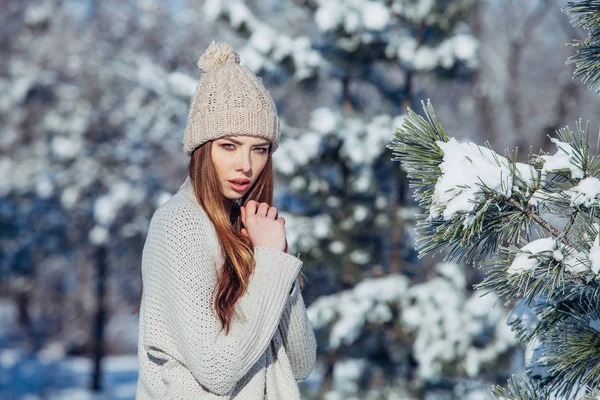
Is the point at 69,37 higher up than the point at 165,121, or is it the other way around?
the point at 69,37

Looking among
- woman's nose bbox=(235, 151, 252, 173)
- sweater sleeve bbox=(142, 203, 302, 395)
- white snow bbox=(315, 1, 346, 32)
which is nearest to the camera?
sweater sleeve bbox=(142, 203, 302, 395)

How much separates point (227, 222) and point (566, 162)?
3.19ft

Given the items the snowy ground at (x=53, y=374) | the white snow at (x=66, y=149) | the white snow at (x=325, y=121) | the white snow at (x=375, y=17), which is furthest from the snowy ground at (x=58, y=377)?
the white snow at (x=375, y=17)

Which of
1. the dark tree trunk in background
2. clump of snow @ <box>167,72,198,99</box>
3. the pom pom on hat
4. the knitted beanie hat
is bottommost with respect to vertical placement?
the dark tree trunk in background

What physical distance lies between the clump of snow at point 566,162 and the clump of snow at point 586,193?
3 centimetres

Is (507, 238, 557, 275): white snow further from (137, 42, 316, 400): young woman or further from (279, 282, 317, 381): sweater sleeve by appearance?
(279, 282, 317, 381): sweater sleeve

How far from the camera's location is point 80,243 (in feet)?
50.3

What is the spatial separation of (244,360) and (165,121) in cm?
1201

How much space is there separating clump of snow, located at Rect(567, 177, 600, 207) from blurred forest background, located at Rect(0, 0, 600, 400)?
1.38 ft

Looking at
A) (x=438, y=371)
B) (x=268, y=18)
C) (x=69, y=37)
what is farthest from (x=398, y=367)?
(x=69, y=37)

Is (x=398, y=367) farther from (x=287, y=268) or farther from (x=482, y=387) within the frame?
(x=287, y=268)

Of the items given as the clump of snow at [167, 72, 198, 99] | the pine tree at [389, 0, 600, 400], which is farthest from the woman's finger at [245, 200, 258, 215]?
the clump of snow at [167, 72, 198, 99]

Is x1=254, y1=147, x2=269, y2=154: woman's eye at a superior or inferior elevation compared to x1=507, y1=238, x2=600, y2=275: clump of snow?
superior

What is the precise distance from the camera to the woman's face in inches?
85.9
